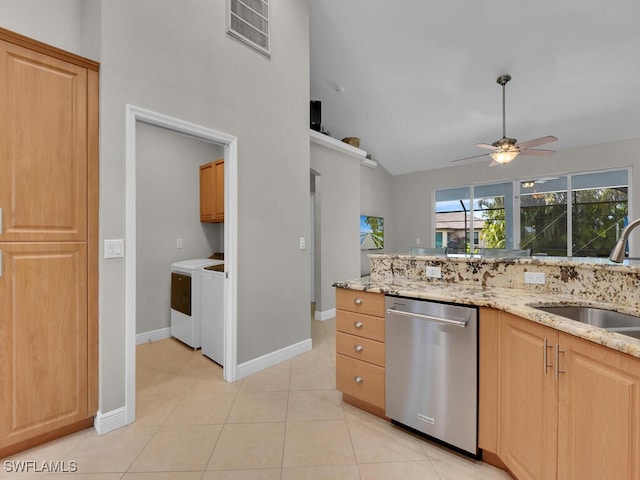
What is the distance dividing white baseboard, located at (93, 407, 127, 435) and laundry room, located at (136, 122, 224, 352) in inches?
49.1

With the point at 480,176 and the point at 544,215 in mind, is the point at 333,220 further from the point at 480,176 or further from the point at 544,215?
the point at 544,215

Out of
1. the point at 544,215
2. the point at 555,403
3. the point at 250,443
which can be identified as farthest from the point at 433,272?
the point at 544,215

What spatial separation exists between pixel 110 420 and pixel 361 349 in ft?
5.38

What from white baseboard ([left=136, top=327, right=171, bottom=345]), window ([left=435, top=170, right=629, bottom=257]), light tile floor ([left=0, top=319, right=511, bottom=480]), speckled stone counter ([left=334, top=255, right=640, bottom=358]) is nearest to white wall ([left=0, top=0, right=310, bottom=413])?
light tile floor ([left=0, top=319, right=511, bottom=480])

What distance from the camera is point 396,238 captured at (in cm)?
775

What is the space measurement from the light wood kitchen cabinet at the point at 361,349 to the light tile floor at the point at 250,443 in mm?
151

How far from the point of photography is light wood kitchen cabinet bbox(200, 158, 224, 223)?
3.48m

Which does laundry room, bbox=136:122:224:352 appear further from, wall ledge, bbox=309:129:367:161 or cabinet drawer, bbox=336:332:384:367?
cabinet drawer, bbox=336:332:384:367

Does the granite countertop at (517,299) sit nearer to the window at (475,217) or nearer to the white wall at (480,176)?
the window at (475,217)

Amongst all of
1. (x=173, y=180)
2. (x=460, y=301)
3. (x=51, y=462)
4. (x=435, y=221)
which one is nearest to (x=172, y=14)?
(x=173, y=180)

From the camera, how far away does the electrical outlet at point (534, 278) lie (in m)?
1.76

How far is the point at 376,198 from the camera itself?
7.14 metres

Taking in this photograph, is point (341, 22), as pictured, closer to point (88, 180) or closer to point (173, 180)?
point (173, 180)

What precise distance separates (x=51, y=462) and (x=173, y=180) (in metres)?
2.82
